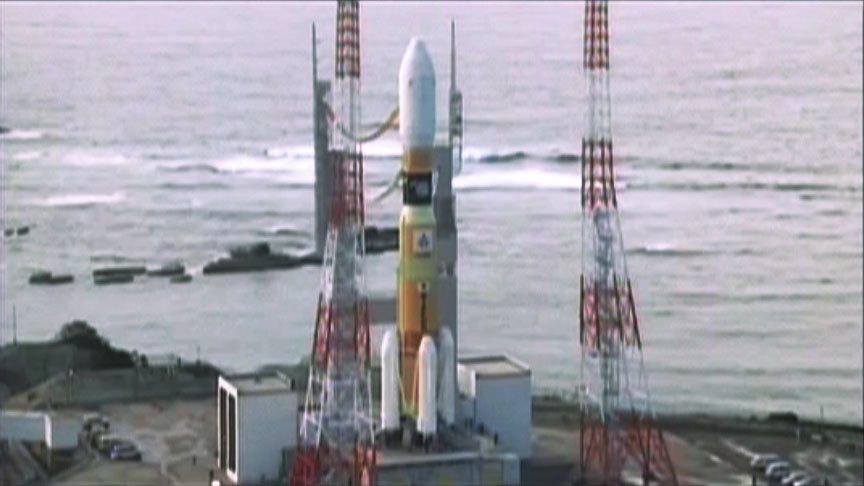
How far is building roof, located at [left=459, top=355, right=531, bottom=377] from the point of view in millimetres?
9453

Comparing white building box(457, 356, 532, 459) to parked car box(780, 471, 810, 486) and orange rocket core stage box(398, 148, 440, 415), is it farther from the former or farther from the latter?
parked car box(780, 471, 810, 486)

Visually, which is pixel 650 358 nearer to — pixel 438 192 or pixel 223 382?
pixel 438 192

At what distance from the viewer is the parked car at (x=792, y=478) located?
9.34 meters

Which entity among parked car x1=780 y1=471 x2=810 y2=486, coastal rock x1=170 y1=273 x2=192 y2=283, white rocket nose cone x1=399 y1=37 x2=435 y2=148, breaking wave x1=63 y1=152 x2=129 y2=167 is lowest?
parked car x1=780 y1=471 x2=810 y2=486

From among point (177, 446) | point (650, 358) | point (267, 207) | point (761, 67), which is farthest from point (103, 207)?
point (761, 67)

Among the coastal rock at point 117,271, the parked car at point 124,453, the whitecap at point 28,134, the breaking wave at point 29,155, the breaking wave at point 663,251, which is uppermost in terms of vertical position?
the whitecap at point 28,134

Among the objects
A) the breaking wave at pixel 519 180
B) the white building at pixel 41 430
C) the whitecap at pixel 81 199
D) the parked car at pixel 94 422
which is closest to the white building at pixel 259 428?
the white building at pixel 41 430

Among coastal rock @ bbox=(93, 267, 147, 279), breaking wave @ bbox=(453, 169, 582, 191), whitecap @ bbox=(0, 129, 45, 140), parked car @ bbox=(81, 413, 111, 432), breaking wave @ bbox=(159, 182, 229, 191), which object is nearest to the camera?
parked car @ bbox=(81, 413, 111, 432)

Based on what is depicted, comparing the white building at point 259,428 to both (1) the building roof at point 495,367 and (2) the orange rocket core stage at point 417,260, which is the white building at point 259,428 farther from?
(1) the building roof at point 495,367

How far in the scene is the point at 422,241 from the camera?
29.3 ft

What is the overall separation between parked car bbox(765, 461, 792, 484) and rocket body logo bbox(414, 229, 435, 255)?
2001 mm

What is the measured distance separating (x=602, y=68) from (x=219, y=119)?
1988cm

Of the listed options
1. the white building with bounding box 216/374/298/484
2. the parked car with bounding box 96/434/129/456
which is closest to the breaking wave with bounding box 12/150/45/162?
the parked car with bounding box 96/434/129/456

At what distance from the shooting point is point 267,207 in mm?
21453
